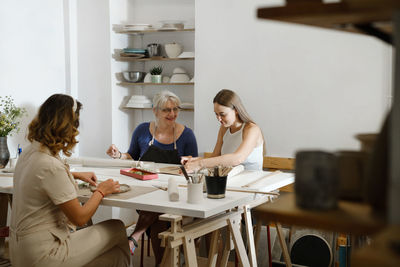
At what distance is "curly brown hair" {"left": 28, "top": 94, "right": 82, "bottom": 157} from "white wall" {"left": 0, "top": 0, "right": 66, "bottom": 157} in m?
2.10

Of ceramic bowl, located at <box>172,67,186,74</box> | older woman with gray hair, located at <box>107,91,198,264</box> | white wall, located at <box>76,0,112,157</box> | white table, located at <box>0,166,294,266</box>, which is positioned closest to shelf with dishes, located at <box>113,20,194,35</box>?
white wall, located at <box>76,0,112,157</box>

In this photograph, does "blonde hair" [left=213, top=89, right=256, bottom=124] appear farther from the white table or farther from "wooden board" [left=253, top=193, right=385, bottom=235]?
"wooden board" [left=253, top=193, right=385, bottom=235]

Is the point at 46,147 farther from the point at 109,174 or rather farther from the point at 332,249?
the point at 332,249

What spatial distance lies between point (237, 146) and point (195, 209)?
146 centimetres

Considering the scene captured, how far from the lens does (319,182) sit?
0.96 meters

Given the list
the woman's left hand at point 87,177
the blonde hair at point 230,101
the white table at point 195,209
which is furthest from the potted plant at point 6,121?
the blonde hair at point 230,101

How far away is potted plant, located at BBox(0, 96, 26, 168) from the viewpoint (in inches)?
141

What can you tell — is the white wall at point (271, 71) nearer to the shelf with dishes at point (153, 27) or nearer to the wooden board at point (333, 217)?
the shelf with dishes at point (153, 27)

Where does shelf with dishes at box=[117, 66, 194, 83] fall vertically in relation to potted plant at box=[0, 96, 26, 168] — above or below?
above

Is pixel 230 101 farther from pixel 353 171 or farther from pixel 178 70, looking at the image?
pixel 353 171

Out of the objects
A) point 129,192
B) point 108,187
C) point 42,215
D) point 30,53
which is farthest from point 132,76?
point 42,215

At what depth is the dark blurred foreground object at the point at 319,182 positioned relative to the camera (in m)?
0.95

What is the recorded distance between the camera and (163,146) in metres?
4.06

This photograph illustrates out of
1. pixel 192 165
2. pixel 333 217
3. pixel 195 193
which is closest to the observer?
pixel 333 217
